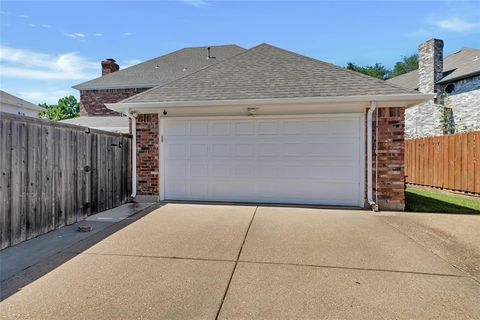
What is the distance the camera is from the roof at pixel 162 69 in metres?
16.9

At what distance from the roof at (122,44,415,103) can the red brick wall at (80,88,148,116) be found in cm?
997

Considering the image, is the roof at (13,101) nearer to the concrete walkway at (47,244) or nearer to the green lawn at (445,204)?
the concrete walkway at (47,244)

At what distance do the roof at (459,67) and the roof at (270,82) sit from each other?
10.9 m

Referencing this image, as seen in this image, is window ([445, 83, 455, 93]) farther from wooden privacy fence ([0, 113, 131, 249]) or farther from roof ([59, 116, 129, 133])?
wooden privacy fence ([0, 113, 131, 249])

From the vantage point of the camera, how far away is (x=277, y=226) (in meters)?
5.50

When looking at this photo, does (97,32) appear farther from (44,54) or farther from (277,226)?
(277,226)

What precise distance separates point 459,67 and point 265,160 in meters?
15.1

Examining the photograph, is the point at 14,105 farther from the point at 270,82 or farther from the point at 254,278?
the point at 254,278

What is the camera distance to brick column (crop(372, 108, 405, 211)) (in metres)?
7.00

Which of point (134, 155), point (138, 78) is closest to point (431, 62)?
point (138, 78)

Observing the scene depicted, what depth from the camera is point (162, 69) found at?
58.0 ft

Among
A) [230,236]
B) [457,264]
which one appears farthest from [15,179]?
[457,264]

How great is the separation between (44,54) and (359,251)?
23.3 metres

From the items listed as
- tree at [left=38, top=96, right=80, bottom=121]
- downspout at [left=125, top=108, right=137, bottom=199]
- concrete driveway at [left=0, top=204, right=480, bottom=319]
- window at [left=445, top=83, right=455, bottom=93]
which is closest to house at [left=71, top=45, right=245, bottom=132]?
downspout at [left=125, top=108, right=137, bottom=199]
